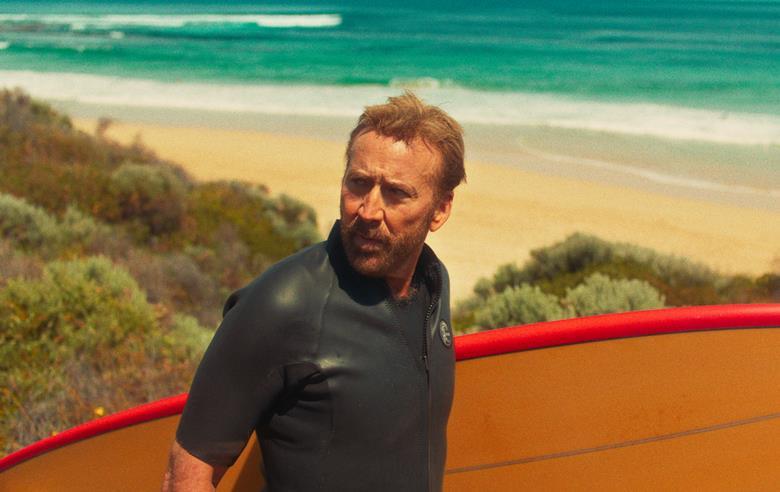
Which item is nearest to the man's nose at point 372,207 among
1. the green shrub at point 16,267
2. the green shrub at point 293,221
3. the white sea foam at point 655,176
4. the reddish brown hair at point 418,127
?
the reddish brown hair at point 418,127

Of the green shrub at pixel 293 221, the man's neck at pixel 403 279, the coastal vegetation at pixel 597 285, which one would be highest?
the man's neck at pixel 403 279

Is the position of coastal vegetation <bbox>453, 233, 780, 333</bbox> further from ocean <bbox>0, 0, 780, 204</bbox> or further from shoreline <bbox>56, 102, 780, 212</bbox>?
shoreline <bbox>56, 102, 780, 212</bbox>

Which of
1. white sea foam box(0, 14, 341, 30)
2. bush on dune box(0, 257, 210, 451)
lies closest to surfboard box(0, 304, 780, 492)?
bush on dune box(0, 257, 210, 451)

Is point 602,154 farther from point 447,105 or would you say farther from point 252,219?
point 252,219

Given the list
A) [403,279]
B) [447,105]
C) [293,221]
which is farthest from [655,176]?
[403,279]

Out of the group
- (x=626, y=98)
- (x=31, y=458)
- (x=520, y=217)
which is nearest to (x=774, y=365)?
(x=31, y=458)

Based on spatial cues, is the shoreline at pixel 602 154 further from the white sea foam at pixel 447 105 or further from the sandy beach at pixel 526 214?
the white sea foam at pixel 447 105

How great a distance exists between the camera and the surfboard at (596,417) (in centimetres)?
283

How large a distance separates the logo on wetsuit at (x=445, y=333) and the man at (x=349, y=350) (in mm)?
65

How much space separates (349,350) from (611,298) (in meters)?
4.68

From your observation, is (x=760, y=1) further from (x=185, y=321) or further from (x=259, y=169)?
(x=185, y=321)

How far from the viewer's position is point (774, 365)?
9.75ft

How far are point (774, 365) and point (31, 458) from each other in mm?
2607

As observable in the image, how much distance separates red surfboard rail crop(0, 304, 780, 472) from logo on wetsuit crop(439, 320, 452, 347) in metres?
0.81
